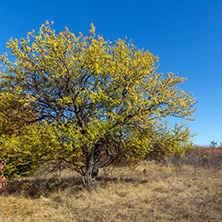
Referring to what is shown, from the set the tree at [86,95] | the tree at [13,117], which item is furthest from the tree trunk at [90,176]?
the tree at [13,117]

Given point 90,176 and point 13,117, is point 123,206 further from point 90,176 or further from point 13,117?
A: point 13,117

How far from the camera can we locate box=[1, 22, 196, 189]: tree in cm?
732

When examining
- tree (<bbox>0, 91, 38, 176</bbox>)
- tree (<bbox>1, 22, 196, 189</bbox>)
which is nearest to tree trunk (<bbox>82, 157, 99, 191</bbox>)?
tree (<bbox>1, 22, 196, 189</bbox>)

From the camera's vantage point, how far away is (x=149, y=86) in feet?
28.1

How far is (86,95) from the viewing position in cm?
773

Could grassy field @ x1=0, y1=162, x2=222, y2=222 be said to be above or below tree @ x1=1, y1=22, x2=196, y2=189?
below

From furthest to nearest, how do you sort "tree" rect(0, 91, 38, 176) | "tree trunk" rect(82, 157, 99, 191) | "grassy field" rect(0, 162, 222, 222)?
"tree trunk" rect(82, 157, 99, 191), "tree" rect(0, 91, 38, 176), "grassy field" rect(0, 162, 222, 222)

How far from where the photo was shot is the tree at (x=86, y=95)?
24.0 ft

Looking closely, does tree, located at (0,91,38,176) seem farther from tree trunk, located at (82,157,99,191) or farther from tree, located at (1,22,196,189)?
tree trunk, located at (82,157,99,191)

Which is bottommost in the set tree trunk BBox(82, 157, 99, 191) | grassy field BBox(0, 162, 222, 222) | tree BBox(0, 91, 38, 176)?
grassy field BBox(0, 162, 222, 222)

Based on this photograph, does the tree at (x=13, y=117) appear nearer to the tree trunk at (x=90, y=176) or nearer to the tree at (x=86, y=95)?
the tree at (x=86, y=95)

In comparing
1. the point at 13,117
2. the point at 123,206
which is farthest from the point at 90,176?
the point at 13,117

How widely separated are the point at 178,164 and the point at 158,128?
1045cm

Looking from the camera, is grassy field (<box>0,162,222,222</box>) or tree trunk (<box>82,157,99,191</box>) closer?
grassy field (<box>0,162,222,222</box>)
